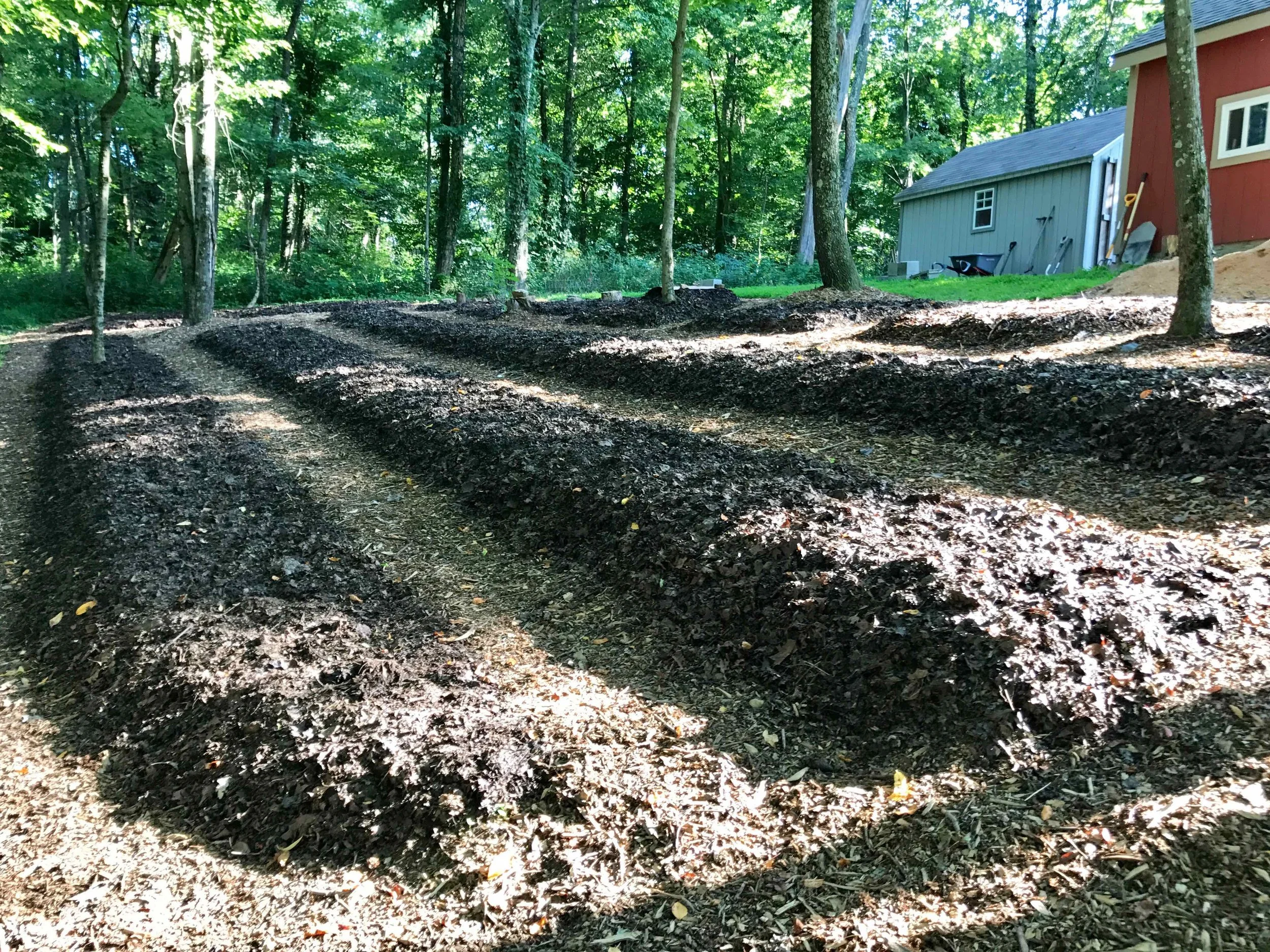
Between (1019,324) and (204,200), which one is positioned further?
(204,200)

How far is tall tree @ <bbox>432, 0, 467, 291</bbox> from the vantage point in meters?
25.9

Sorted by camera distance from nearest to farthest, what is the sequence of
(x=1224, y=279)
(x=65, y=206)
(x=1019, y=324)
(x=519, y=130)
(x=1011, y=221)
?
1. (x=1019, y=324)
2. (x=1224, y=279)
3. (x=519, y=130)
4. (x=1011, y=221)
5. (x=65, y=206)

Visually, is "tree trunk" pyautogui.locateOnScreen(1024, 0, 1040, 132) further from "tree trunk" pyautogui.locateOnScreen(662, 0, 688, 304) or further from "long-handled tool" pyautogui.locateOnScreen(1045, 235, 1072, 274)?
"tree trunk" pyautogui.locateOnScreen(662, 0, 688, 304)

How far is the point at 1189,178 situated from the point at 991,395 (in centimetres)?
298

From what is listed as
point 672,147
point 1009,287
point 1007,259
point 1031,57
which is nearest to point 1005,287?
point 1009,287

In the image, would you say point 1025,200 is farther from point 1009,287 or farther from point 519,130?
point 519,130

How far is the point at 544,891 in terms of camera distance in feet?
8.23

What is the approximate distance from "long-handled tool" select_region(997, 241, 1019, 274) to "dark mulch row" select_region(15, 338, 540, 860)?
20.5 m

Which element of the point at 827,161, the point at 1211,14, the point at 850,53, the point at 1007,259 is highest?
the point at 850,53

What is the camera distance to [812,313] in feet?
36.4

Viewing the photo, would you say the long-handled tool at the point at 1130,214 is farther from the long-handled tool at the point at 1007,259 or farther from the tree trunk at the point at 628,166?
the tree trunk at the point at 628,166

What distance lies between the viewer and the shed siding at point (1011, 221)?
2002 cm

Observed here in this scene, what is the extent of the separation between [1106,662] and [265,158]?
93.1 ft

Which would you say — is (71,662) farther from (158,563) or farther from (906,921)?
(906,921)
